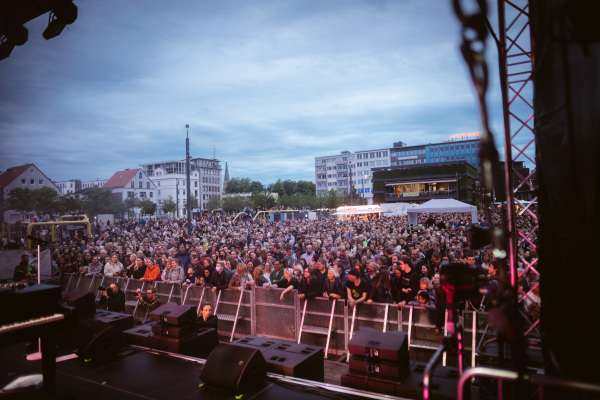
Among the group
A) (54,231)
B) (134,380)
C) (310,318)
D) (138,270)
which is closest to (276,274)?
(310,318)

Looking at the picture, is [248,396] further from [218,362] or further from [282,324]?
[282,324]

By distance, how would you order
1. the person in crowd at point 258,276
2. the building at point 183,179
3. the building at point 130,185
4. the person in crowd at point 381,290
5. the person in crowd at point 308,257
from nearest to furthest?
the person in crowd at point 381,290 → the person in crowd at point 258,276 → the person in crowd at point 308,257 → the building at point 130,185 → the building at point 183,179

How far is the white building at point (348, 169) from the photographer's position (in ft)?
354

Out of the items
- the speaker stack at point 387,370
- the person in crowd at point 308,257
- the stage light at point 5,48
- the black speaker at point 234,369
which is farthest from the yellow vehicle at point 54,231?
the speaker stack at point 387,370

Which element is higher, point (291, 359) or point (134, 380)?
point (291, 359)

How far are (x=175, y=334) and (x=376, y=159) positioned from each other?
107 metres

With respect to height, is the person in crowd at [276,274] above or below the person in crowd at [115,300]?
above

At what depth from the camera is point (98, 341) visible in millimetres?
5441

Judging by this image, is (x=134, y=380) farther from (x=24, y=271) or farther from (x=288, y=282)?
(x=24, y=271)

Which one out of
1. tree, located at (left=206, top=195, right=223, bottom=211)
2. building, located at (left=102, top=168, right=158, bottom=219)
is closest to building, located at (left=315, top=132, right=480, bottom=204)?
tree, located at (left=206, top=195, right=223, bottom=211)

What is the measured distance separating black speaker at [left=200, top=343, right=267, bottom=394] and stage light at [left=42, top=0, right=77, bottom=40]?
19.8 ft

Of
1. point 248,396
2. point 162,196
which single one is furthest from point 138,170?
point 248,396

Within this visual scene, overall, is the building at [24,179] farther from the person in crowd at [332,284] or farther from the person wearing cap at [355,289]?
the person wearing cap at [355,289]

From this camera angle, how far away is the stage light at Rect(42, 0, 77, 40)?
599cm
